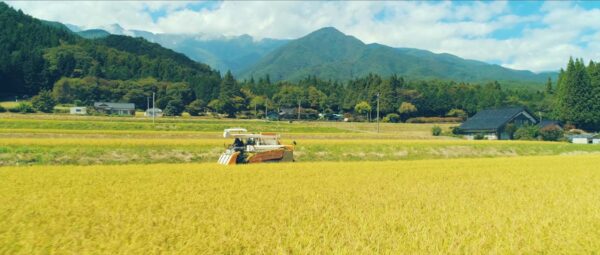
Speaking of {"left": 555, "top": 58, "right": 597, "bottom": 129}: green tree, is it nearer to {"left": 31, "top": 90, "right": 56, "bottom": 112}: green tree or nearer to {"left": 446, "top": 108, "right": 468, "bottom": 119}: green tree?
{"left": 446, "top": 108, "right": 468, "bottom": 119}: green tree

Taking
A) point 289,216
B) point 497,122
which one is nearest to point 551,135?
point 497,122

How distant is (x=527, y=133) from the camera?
218ft

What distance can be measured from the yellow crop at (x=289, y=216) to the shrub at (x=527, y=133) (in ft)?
172

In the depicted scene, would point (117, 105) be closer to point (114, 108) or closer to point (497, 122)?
point (114, 108)

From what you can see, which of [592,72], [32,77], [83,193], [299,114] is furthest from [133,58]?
[83,193]

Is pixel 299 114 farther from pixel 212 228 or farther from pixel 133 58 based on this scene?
pixel 212 228

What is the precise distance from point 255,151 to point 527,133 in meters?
52.6

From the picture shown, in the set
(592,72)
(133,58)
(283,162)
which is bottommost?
(283,162)

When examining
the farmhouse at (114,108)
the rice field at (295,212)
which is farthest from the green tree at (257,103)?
the rice field at (295,212)

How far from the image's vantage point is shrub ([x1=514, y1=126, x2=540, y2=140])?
65750 mm

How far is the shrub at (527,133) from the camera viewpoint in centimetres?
6575

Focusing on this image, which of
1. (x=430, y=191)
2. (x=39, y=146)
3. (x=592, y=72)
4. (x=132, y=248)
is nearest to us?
(x=132, y=248)

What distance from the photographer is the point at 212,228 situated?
905cm

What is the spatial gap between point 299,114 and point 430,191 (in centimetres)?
9703
